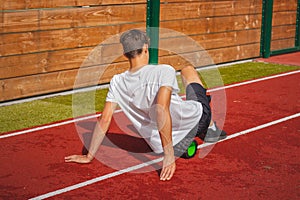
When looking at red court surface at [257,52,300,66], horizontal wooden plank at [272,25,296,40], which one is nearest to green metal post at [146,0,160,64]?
red court surface at [257,52,300,66]

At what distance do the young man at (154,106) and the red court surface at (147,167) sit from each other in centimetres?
25

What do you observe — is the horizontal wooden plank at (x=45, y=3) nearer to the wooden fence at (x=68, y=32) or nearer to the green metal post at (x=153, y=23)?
the wooden fence at (x=68, y=32)

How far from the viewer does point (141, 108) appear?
5.67m

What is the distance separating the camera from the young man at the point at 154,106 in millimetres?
5445

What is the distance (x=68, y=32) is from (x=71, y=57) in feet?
1.35

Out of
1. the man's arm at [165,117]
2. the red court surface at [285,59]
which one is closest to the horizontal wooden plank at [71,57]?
the red court surface at [285,59]

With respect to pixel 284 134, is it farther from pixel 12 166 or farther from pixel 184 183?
pixel 12 166

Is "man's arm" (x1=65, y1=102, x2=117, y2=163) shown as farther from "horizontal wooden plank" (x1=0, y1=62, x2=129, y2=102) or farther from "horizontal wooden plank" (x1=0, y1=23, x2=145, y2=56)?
"horizontal wooden plank" (x1=0, y1=23, x2=145, y2=56)

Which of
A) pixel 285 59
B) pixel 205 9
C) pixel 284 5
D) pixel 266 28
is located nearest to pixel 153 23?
pixel 205 9

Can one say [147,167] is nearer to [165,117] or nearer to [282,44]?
[165,117]

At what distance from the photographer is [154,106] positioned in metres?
5.55

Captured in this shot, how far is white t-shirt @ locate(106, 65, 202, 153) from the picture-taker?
551 cm

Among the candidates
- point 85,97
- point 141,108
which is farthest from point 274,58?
point 141,108

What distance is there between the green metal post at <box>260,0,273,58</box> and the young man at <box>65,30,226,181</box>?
24.9ft
